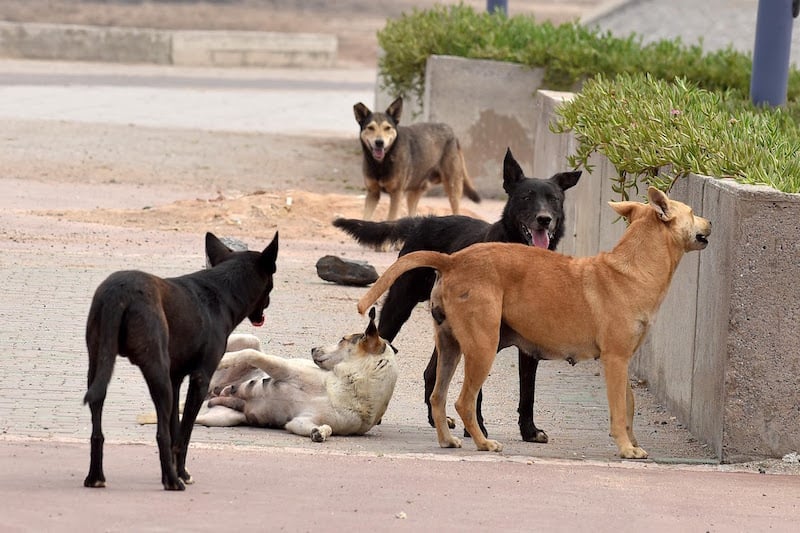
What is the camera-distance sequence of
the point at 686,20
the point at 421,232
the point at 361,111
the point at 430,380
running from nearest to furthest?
the point at 430,380
the point at 421,232
the point at 361,111
the point at 686,20

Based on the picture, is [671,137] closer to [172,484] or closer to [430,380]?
[430,380]

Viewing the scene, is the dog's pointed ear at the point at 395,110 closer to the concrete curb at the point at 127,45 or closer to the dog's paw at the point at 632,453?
the dog's paw at the point at 632,453

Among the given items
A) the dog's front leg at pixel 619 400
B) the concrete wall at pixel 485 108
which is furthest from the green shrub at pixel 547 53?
the dog's front leg at pixel 619 400

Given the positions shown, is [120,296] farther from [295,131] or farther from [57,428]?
[295,131]

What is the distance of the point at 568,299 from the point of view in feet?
24.8

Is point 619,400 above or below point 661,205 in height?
below

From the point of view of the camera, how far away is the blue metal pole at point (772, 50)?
13.7 metres

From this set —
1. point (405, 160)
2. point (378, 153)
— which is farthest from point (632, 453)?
point (405, 160)

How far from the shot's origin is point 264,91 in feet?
98.4

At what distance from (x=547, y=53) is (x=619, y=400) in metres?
11.9

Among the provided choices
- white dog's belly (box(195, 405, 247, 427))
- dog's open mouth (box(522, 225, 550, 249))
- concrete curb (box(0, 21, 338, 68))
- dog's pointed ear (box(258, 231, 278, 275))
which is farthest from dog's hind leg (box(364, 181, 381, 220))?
concrete curb (box(0, 21, 338, 68))

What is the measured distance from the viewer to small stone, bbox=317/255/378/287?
12484mm

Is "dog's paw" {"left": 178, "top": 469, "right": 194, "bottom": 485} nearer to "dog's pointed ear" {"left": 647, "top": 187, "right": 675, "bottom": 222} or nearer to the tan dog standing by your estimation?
the tan dog standing

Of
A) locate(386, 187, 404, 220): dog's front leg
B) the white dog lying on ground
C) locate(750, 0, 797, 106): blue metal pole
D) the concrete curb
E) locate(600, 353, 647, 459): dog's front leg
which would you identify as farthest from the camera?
the concrete curb
